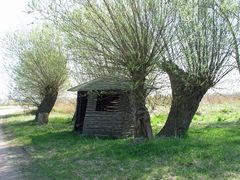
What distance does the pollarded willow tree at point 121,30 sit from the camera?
1291cm

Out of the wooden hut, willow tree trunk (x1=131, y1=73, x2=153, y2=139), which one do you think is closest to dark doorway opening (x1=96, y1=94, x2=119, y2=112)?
the wooden hut

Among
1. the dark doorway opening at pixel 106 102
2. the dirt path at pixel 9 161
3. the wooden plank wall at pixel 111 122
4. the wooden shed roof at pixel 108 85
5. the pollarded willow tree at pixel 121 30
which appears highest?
the pollarded willow tree at pixel 121 30

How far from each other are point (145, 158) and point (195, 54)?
4048 millimetres

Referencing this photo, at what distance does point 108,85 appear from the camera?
1705 centimetres

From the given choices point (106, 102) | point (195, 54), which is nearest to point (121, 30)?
point (195, 54)

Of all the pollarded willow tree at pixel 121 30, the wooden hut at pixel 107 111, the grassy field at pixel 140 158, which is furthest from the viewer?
the wooden hut at pixel 107 111

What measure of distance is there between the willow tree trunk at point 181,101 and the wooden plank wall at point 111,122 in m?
2.26

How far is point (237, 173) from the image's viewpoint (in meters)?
9.49

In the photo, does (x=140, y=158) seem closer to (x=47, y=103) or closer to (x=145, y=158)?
(x=145, y=158)

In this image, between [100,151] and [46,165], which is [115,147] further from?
[46,165]

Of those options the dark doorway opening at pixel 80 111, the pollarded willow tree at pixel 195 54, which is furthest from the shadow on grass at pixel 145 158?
the dark doorway opening at pixel 80 111

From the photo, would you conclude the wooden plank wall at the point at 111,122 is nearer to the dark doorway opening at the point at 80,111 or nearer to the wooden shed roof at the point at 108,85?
the wooden shed roof at the point at 108,85

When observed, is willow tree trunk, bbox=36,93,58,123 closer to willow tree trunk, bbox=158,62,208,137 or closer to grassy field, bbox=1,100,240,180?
grassy field, bbox=1,100,240,180

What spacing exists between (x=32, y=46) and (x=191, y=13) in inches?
630
